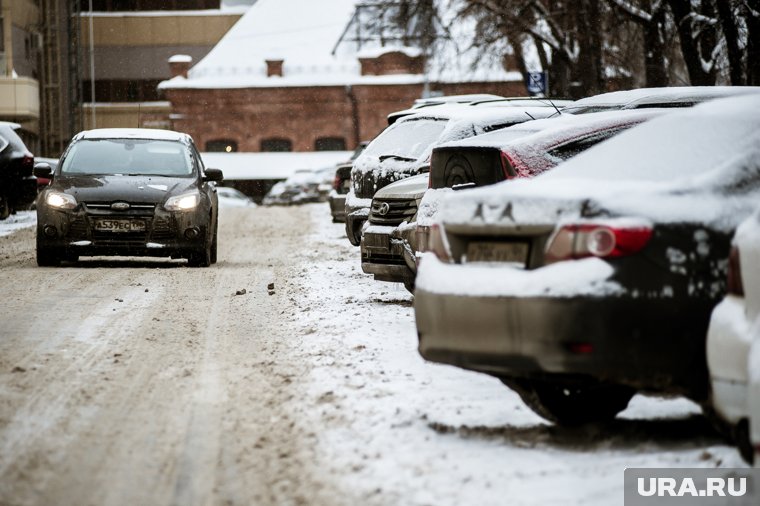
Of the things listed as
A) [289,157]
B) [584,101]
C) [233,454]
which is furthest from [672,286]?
[289,157]

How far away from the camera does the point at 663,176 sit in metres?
6.61

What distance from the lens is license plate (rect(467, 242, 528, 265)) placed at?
6.45 m

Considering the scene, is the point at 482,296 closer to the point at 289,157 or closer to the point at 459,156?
the point at 459,156

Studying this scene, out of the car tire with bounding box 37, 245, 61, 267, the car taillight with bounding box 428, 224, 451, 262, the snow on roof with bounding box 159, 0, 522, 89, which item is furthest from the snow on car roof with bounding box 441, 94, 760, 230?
the snow on roof with bounding box 159, 0, 522, 89

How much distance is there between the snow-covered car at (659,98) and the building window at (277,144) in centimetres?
4527

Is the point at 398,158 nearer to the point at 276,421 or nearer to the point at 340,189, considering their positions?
the point at 276,421

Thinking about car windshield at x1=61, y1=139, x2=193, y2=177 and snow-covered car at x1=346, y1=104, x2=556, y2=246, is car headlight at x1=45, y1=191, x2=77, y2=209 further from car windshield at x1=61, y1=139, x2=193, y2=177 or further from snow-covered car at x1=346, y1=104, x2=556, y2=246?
snow-covered car at x1=346, y1=104, x2=556, y2=246

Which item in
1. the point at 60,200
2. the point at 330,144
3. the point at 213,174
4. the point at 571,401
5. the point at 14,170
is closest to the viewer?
the point at 571,401

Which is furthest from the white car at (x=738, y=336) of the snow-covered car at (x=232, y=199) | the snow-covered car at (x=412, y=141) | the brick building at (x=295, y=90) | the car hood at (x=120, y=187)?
the brick building at (x=295, y=90)

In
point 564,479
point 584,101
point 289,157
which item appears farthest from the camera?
point 289,157

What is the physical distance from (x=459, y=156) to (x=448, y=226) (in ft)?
11.8

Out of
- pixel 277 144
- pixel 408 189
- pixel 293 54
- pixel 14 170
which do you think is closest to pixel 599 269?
pixel 408 189

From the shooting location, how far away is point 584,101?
13.7 meters

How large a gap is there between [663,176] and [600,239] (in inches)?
25.1
